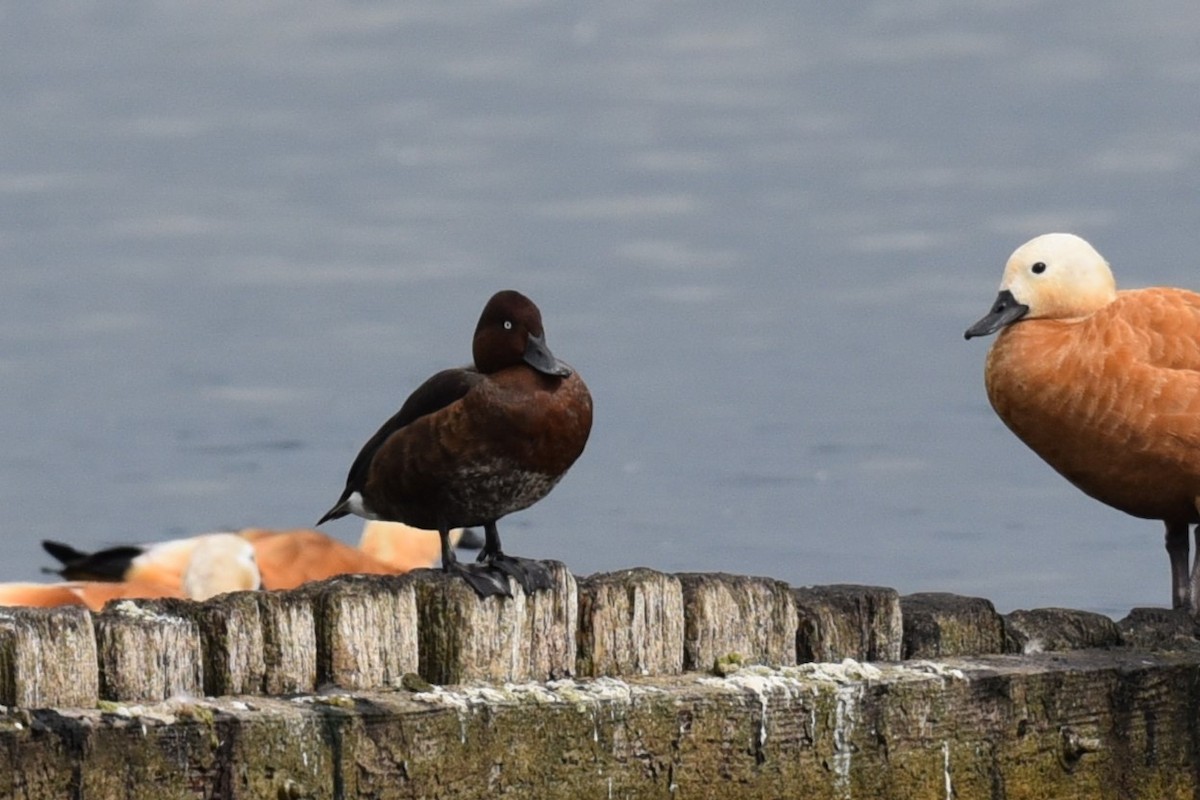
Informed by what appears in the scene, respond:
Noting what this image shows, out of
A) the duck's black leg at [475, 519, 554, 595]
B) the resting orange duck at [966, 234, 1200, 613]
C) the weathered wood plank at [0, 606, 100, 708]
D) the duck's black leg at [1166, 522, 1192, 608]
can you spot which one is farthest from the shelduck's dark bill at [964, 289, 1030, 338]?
the weathered wood plank at [0, 606, 100, 708]

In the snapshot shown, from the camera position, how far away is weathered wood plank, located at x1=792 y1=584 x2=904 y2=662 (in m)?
4.32

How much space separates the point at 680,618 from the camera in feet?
13.5

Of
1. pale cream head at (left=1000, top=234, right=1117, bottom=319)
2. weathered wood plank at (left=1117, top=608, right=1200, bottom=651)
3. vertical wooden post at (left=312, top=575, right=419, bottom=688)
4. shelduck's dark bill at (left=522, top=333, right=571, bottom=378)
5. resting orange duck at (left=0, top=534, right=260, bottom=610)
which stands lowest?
weathered wood plank at (left=1117, top=608, right=1200, bottom=651)

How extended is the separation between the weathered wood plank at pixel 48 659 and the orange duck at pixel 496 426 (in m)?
1.54

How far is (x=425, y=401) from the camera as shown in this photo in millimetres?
→ 5117

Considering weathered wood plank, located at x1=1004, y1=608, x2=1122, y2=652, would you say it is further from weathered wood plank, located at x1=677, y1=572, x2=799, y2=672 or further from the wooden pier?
weathered wood plank, located at x1=677, y1=572, x2=799, y2=672

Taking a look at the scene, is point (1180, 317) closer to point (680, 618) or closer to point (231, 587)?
point (680, 618)

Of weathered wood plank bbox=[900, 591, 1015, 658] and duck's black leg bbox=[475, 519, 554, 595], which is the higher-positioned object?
duck's black leg bbox=[475, 519, 554, 595]

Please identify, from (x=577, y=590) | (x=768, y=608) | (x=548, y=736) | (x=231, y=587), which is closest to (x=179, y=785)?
(x=548, y=736)

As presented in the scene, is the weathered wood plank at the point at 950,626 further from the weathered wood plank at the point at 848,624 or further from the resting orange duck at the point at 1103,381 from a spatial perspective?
the resting orange duck at the point at 1103,381

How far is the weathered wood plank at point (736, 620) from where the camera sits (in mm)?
4145

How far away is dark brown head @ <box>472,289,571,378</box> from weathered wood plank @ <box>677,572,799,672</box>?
0.94m

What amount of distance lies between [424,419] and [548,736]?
1443 millimetres

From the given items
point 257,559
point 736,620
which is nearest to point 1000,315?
point 736,620
